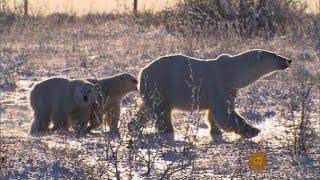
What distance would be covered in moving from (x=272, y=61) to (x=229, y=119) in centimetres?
130

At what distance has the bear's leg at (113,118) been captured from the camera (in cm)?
981

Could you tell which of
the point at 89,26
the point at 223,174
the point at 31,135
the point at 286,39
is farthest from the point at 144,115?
the point at 89,26

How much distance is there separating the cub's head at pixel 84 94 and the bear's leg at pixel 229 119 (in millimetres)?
1666

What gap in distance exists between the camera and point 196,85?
9945 mm

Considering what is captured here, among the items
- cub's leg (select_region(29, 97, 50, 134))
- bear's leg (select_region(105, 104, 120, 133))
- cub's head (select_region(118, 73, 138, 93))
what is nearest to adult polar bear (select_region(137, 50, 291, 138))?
bear's leg (select_region(105, 104, 120, 133))

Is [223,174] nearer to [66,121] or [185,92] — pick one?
[185,92]

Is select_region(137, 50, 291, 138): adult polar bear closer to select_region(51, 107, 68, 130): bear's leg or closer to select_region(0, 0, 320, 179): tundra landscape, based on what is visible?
select_region(0, 0, 320, 179): tundra landscape

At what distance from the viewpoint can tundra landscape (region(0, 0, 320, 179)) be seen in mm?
7266

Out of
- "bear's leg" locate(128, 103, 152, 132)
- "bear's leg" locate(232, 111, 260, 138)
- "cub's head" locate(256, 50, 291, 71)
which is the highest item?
"cub's head" locate(256, 50, 291, 71)

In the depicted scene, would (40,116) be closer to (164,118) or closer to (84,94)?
(84,94)

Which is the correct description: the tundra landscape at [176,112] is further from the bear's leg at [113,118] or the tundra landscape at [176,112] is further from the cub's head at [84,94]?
the cub's head at [84,94]

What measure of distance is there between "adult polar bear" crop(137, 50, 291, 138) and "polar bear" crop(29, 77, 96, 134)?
33.0 inches

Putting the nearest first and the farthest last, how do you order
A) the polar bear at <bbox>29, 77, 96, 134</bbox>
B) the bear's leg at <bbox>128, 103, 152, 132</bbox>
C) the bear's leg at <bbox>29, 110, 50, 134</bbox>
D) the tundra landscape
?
the tundra landscape
the bear's leg at <bbox>128, 103, 152, 132</bbox>
the polar bear at <bbox>29, 77, 96, 134</bbox>
the bear's leg at <bbox>29, 110, 50, 134</bbox>

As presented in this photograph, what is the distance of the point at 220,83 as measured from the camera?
10.1 meters
